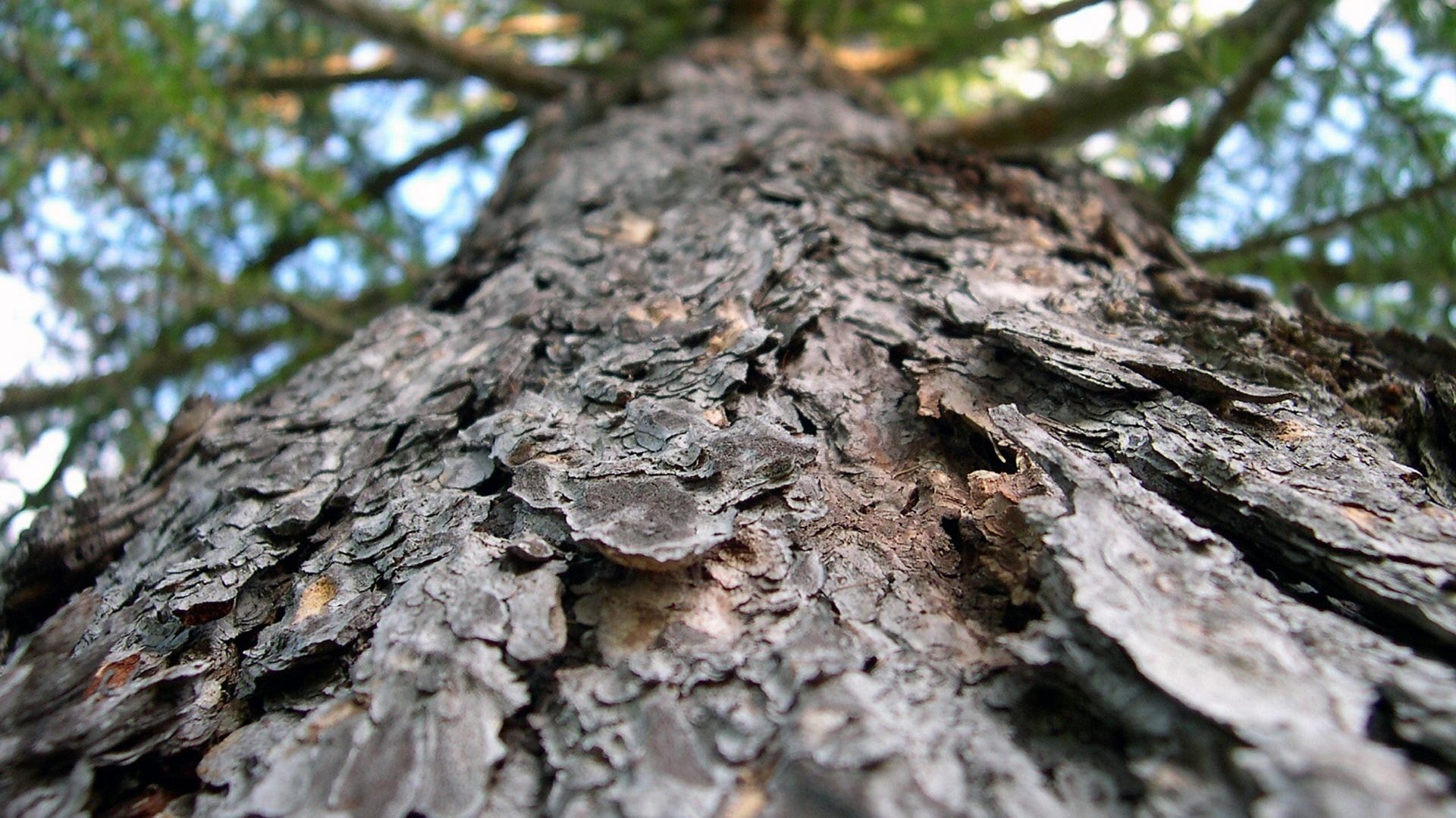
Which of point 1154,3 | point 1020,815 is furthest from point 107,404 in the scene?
point 1154,3

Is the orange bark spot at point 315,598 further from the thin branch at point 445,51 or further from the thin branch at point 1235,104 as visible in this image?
the thin branch at point 445,51

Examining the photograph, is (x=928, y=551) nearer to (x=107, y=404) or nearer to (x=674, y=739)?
(x=674, y=739)

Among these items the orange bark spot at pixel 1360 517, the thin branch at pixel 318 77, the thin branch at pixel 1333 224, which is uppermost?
the thin branch at pixel 1333 224

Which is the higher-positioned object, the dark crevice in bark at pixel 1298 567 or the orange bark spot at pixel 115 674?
the dark crevice in bark at pixel 1298 567

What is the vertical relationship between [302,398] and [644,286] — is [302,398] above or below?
below

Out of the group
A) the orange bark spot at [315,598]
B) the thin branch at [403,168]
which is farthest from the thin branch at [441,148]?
the orange bark spot at [315,598]

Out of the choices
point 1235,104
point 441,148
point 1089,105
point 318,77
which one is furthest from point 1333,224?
point 318,77

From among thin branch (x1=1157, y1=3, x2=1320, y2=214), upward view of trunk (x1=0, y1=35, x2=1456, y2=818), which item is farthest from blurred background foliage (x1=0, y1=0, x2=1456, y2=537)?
upward view of trunk (x1=0, y1=35, x2=1456, y2=818)

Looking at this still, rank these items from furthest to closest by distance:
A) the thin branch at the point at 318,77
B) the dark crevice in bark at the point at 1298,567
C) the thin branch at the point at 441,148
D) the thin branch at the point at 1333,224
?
1. the thin branch at the point at 441,148
2. the thin branch at the point at 318,77
3. the thin branch at the point at 1333,224
4. the dark crevice in bark at the point at 1298,567
